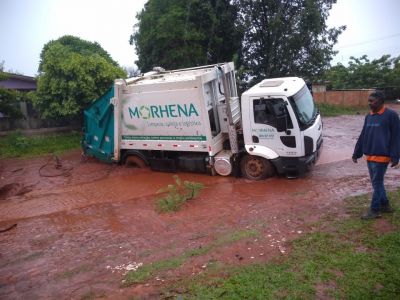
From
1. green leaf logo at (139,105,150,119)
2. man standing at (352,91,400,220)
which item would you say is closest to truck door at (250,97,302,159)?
man standing at (352,91,400,220)

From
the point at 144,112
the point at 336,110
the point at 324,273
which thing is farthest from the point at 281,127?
the point at 336,110

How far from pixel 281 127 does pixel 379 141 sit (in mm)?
2975

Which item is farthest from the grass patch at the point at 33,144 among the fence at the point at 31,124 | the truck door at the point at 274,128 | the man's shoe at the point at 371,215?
the man's shoe at the point at 371,215

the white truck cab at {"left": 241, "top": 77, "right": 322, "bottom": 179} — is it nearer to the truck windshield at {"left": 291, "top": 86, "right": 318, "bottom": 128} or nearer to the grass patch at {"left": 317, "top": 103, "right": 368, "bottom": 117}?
the truck windshield at {"left": 291, "top": 86, "right": 318, "bottom": 128}

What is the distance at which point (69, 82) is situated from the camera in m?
13.2

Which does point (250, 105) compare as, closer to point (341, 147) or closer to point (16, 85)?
point (341, 147)

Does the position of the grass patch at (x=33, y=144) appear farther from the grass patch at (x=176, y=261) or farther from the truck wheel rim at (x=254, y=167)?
the grass patch at (x=176, y=261)

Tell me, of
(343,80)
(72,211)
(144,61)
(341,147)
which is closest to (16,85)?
(144,61)

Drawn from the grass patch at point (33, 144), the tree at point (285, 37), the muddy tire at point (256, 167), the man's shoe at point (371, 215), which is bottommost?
the man's shoe at point (371, 215)

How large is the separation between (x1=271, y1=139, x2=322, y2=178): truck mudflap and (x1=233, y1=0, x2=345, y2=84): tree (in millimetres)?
11087

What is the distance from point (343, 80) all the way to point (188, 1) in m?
15.8

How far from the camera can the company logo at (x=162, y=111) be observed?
8.99m

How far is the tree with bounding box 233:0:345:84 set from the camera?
17703mm

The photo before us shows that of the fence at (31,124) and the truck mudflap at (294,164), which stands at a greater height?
the fence at (31,124)
